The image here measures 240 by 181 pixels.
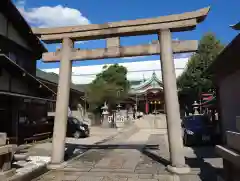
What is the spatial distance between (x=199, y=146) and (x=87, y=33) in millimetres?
9201

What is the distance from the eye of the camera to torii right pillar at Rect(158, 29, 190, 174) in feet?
27.1

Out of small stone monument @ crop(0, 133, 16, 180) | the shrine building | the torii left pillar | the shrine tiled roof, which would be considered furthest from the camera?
the shrine tiled roof

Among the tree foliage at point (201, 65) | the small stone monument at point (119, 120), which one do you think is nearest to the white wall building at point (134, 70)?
the small stone monument at point (119, 120)

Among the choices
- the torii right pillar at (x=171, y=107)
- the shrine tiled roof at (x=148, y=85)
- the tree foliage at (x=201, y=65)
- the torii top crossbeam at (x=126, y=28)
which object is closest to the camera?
the torii right pillar at (x=171, y=107)

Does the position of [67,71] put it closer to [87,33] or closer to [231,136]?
[87,33]

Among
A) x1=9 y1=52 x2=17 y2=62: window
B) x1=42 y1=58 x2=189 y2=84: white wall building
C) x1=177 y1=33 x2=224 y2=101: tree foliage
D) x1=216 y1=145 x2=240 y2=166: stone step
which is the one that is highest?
x1=42 y1=58 x2=189 y2=84: white wall building

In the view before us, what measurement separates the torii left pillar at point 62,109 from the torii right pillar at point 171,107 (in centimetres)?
340

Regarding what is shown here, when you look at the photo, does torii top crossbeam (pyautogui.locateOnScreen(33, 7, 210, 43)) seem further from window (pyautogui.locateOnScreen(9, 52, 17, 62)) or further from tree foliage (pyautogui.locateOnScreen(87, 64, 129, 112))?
tree foliage (pyautogui.locateOnScreen(87, 64, 129, 112))

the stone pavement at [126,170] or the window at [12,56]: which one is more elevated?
the window at [12,56]

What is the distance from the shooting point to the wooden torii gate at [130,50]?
8.51 meters

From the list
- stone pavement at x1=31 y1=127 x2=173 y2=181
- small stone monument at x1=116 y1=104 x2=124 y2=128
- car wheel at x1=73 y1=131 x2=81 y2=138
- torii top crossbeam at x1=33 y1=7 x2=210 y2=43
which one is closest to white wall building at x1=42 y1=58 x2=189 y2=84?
small stone monument at x1=116 y1=104 x2=124 y2=128

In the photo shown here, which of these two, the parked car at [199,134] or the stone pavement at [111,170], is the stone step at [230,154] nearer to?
the stone pavement at [111,170]

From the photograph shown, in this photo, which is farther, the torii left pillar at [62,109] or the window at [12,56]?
the window at [12,56]

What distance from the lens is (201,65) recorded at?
32062 mm
